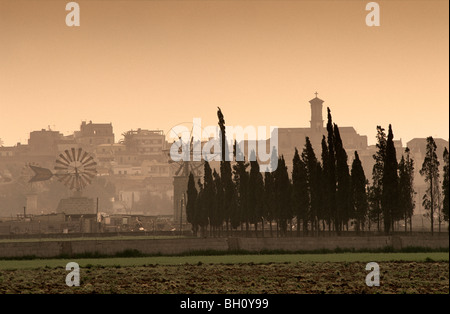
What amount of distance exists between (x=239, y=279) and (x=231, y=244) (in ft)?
59.2

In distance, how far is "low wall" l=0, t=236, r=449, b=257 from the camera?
5038cm

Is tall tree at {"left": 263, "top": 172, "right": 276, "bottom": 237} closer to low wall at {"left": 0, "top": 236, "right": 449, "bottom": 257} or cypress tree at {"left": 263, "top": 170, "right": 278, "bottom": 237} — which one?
cypress tree at {"left": 263, "top": 170, "right": 278, "bottom": 237}

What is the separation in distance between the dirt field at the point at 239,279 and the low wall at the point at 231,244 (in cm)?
848

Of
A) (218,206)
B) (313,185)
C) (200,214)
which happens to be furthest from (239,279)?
(200,214)

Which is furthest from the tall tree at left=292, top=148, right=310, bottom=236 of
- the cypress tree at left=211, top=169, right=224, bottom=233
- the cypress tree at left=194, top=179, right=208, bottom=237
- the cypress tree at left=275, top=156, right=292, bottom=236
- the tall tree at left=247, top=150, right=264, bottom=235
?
the cypress tree at left=194, top=179, right=208, bottom=237

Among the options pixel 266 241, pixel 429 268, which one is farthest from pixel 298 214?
pixel 429 268

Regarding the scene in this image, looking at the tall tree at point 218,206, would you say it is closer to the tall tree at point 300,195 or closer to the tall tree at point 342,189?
the tall tree at point 300,195

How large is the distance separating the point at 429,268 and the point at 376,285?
24.0ft

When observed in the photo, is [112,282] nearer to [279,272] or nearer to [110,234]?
[279,272]

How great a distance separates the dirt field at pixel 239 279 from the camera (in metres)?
31.8

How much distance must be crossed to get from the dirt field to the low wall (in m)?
8.48

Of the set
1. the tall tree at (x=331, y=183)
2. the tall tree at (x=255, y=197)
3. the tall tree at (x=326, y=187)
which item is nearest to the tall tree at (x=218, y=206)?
the tall tree at (x=255, y=197)

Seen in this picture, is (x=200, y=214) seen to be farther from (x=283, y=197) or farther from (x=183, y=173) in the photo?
(x=183, y=173)
